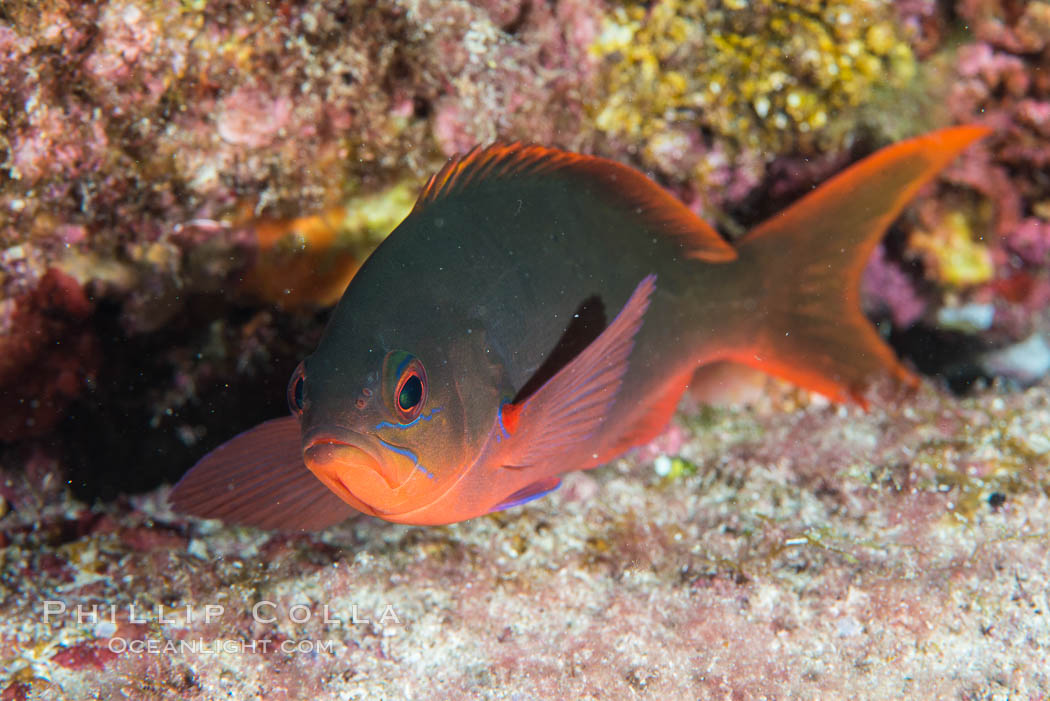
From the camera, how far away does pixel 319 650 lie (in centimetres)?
247

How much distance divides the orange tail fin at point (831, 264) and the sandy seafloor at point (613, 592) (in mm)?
444

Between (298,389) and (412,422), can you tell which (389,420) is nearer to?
(412,422)

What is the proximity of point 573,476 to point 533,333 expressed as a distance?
1.08 meters

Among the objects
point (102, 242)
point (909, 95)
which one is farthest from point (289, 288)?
point (909, 95)

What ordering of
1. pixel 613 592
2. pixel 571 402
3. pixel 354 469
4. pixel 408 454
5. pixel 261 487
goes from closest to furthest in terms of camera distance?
pixel 354 469 < pixel 408 454 < pixel 571 402 < pixel 261 487 < pixel 613 592

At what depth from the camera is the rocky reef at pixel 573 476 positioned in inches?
97.4

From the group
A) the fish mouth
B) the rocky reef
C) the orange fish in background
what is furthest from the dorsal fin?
the fish mouth

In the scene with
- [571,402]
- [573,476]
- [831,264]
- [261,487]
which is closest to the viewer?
[571,402]

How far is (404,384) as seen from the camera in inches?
80.7

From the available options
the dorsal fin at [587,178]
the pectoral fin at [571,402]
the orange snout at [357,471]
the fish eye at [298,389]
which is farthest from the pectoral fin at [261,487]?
the dorsal fin at [587,178]

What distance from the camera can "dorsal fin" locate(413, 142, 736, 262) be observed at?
2.52 metres

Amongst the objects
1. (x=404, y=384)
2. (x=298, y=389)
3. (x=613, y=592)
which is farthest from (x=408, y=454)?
(x=613, y=592)

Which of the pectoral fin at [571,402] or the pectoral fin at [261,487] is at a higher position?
the pectoral fin at [571,402]

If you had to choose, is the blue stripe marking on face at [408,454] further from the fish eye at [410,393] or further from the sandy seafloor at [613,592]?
the sandy seafloor at [613,592]
